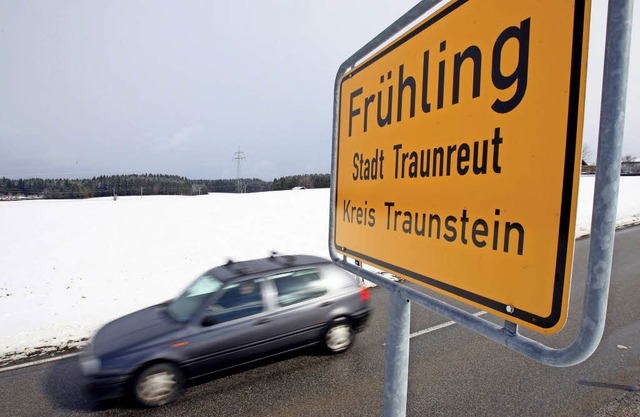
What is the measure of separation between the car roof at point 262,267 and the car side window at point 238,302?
0.52 feet

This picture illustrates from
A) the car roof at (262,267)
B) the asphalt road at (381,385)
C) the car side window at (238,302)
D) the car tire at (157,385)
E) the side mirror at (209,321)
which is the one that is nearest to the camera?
the asphalt road at (381,385)

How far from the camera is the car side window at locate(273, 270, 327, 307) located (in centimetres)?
552

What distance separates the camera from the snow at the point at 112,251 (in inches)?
298

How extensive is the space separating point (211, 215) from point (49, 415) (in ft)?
54.5

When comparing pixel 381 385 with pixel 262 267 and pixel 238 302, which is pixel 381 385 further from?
pixel 262 267

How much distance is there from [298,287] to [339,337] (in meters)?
1.11

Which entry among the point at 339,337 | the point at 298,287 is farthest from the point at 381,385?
the point at 298,287

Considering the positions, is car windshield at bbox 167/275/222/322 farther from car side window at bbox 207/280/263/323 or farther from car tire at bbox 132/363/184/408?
car tire at bbox 132/363/184/408

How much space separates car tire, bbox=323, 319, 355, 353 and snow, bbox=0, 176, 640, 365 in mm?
4870

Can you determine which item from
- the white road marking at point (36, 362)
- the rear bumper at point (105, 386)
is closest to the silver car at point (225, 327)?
the rear bumper at point (105, 386)

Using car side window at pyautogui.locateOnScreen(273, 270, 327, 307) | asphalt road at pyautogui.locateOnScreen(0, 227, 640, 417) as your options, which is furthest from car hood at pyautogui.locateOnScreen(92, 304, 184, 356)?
car side window at pyautogui.locateOnScreen(273, 270, 327, 307)

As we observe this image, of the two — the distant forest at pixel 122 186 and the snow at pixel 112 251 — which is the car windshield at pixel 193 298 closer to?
the snow at pixel 112 251

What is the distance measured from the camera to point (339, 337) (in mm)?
5734

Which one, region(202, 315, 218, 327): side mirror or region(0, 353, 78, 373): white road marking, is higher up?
region(202, 315, 218, 327): side mirror
